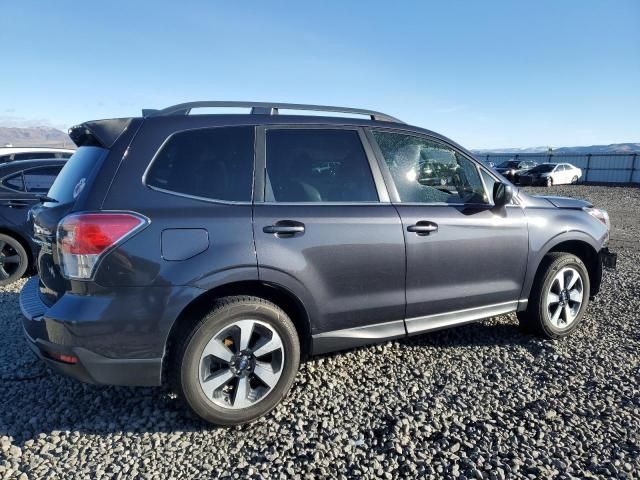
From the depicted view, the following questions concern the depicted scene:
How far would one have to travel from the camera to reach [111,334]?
235 centimetres

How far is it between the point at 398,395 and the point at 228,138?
6.57 ft

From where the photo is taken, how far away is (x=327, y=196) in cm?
292

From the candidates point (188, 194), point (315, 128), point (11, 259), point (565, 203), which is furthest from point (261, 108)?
point (11, 259)

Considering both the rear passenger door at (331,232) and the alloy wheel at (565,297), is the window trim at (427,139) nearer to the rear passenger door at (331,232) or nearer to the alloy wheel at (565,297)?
the rear passenger door at (331,232)

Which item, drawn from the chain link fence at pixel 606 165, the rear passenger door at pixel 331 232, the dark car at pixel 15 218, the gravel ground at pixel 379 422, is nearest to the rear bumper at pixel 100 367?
the gravel ground at pixel 379 422

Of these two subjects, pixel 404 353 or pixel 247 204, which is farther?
pixel 404 353

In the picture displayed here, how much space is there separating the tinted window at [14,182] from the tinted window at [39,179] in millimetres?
54

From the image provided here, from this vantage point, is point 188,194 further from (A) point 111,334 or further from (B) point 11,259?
(B) point 11,259

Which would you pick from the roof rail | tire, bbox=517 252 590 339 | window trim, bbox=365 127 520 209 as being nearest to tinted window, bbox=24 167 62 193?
the roof rail

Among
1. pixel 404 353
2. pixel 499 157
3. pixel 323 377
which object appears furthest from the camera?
pixel 499 157

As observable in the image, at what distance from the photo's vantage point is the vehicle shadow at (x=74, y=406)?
266cm

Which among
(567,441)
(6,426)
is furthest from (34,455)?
(567,441)

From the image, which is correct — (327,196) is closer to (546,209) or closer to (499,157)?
(546,209)

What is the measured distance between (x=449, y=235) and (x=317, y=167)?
3.54ft
